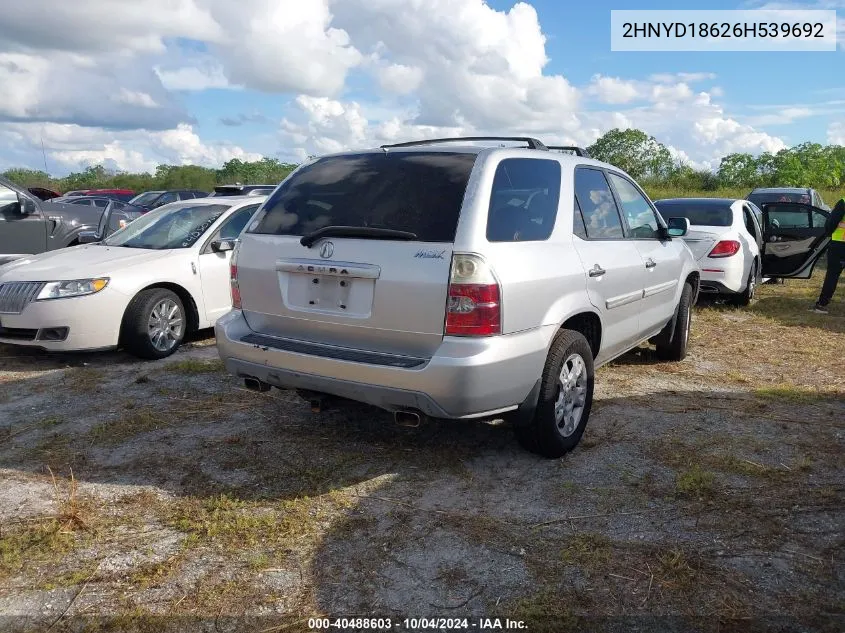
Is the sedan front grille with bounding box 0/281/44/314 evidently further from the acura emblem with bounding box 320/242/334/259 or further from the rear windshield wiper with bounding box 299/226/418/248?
the acura emblem with bounding box 320/242/334/259

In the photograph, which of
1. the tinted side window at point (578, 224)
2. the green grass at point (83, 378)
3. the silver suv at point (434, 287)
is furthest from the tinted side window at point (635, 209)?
the green grass at point (83, 378)

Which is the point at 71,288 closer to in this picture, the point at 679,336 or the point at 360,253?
the point at 360,253

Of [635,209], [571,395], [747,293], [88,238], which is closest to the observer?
[571,395]

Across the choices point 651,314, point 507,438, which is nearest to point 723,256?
point 651,314

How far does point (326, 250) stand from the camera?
145 inches

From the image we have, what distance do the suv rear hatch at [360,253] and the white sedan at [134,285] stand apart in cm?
263

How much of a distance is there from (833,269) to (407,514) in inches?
324

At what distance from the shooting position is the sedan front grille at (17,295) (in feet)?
19.5

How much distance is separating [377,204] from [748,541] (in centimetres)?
240

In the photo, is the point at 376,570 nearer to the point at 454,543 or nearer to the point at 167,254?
the point at 454,543

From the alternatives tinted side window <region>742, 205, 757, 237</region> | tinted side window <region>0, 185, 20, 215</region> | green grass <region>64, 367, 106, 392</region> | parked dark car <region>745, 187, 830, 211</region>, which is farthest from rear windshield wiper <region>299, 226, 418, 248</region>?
parked dark car <region>745, 187, 830, 211</region>

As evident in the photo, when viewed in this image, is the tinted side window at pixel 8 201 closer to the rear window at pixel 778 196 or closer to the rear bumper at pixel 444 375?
the rear bumper at pixel 444 375

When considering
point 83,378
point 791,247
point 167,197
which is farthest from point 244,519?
point 167,197

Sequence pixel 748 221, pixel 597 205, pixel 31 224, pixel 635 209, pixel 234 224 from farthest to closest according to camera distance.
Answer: pixel 748 221
pixel 31 224
pixel 234 224
pixel 635 209
pixel 597 205
